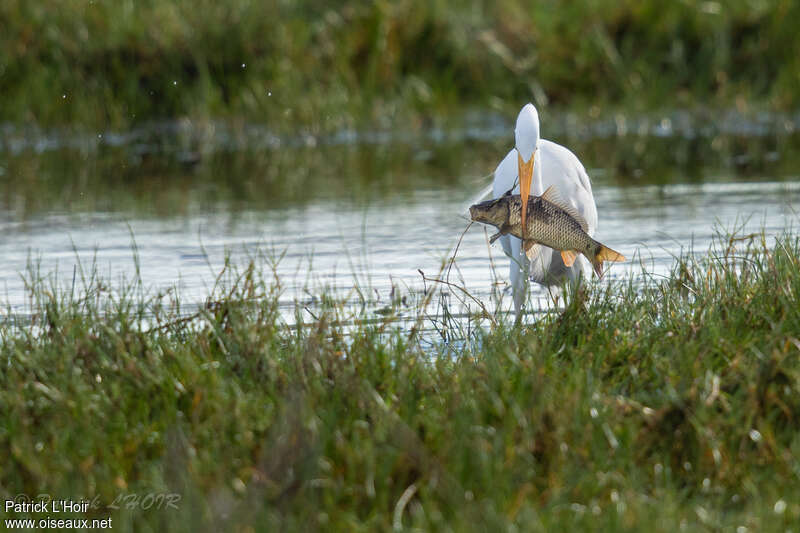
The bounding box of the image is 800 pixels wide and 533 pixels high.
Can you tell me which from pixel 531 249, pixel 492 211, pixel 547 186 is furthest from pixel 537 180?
pixel 492 211

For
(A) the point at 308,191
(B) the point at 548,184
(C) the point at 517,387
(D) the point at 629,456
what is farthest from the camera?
(A) the point at 308,191

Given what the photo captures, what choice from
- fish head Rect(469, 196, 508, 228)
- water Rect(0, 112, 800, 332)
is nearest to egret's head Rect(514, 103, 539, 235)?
fish head Rect(469, 196, 508, 228)

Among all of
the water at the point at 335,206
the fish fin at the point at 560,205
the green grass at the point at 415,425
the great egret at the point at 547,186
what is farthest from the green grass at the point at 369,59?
the green grass at the point at 415,425

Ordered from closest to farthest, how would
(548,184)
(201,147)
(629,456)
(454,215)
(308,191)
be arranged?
(629,456), (548,184), (454,215), (308,191), (201,147)

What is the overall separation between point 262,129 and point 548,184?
856 centimetres

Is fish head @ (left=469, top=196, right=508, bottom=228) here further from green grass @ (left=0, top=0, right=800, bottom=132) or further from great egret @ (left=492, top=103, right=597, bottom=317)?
green grass @ (left=0, top=0, right=800, bottom=132)

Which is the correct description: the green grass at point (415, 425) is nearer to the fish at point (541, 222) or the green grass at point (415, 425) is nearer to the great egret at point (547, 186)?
the fish at point (541, 222)

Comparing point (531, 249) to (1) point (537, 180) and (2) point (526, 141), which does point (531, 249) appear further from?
(1) point (537, 180)

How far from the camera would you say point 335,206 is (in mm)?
9664

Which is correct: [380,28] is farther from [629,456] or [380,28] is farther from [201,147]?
[629,456]

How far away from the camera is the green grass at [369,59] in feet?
46.5

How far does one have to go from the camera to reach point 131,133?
1429 cm

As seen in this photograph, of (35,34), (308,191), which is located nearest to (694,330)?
(308,191)

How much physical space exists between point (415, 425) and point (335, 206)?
5.95 meters
